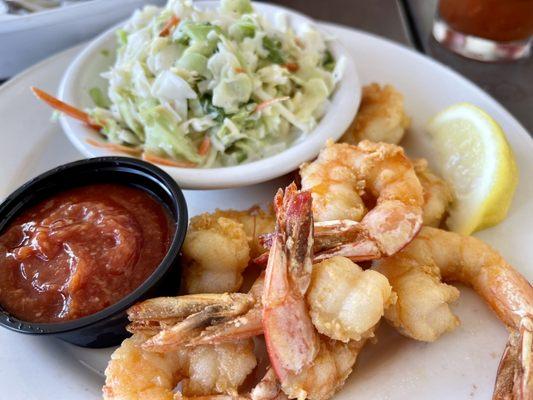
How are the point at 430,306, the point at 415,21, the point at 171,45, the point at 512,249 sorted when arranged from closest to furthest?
1. the point at 430,306
2. the point at 512,249
3. the point at 171,45
4. the point at 415,21

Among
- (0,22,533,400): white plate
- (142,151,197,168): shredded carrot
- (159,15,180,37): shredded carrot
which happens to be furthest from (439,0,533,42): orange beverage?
(142,151,197,168): shredded carrot

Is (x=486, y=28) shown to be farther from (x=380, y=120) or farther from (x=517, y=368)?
(x=517, y=368)

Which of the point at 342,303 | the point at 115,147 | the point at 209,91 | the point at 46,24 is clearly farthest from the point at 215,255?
the point at 46,24

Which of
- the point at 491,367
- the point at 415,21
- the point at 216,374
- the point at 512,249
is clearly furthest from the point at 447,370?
the point at 415,21

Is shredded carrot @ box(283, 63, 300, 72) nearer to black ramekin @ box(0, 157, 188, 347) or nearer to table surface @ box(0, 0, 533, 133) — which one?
black ramekin @ box(0, 157, 188, 347)

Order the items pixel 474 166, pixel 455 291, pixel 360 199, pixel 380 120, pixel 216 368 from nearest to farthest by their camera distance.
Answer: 1. pixel 216 368
2. pixel 455 291
3. pixel 360 199
4. pixel 474 166
5. pixel 380 120

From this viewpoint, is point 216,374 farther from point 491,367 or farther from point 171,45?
point 171,45
